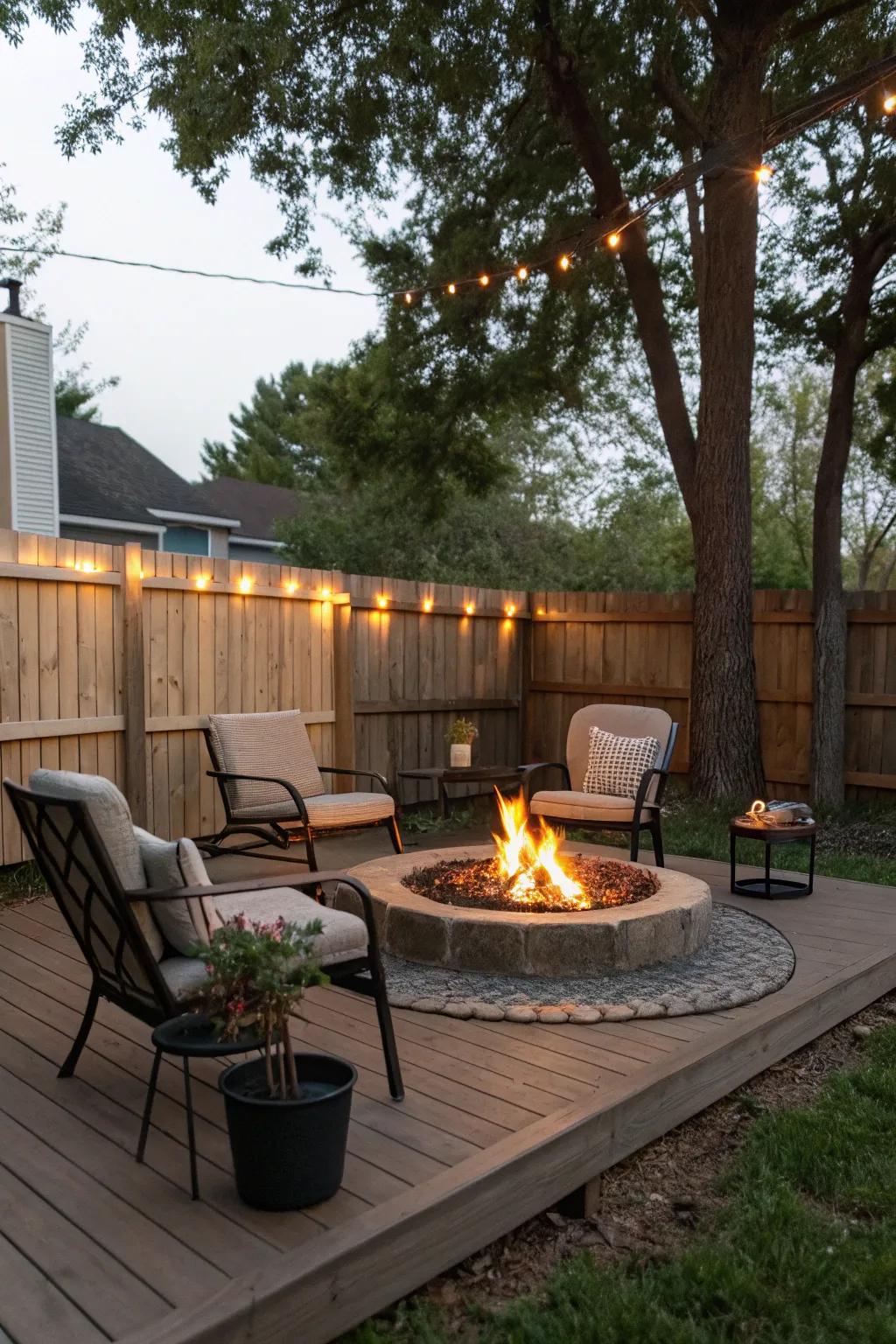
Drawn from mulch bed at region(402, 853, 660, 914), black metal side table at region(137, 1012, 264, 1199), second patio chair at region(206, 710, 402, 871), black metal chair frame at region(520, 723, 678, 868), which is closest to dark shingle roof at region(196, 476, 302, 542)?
second patio chair at region(206, 710, 402, 871)

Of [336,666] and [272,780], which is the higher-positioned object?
[336,666]

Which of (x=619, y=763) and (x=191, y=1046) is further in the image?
(x=619, y=763)

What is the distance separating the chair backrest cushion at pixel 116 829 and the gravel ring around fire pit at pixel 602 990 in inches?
47.1

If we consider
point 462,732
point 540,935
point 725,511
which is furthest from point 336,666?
point 540,935

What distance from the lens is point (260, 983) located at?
2.10 m

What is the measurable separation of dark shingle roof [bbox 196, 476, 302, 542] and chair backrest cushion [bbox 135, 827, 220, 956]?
52.6 ft

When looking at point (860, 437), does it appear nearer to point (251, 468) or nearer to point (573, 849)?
point (573, 849)

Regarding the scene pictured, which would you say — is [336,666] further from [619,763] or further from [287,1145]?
[287,1145]

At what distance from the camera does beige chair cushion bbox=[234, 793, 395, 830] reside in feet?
17.7

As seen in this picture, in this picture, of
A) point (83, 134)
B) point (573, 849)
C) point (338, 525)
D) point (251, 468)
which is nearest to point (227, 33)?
point (83, 134)

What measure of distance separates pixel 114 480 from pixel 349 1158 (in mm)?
13966

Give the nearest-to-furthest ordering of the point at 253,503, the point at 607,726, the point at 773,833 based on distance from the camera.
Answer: the point at 773,833 → the point at 607,726 → the point at 253,503

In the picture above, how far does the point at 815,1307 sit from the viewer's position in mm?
2117

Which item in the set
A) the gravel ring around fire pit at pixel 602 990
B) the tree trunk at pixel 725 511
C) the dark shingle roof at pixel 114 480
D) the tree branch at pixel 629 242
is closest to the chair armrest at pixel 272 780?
the gravel ring around fire pit at pixel 602 990
